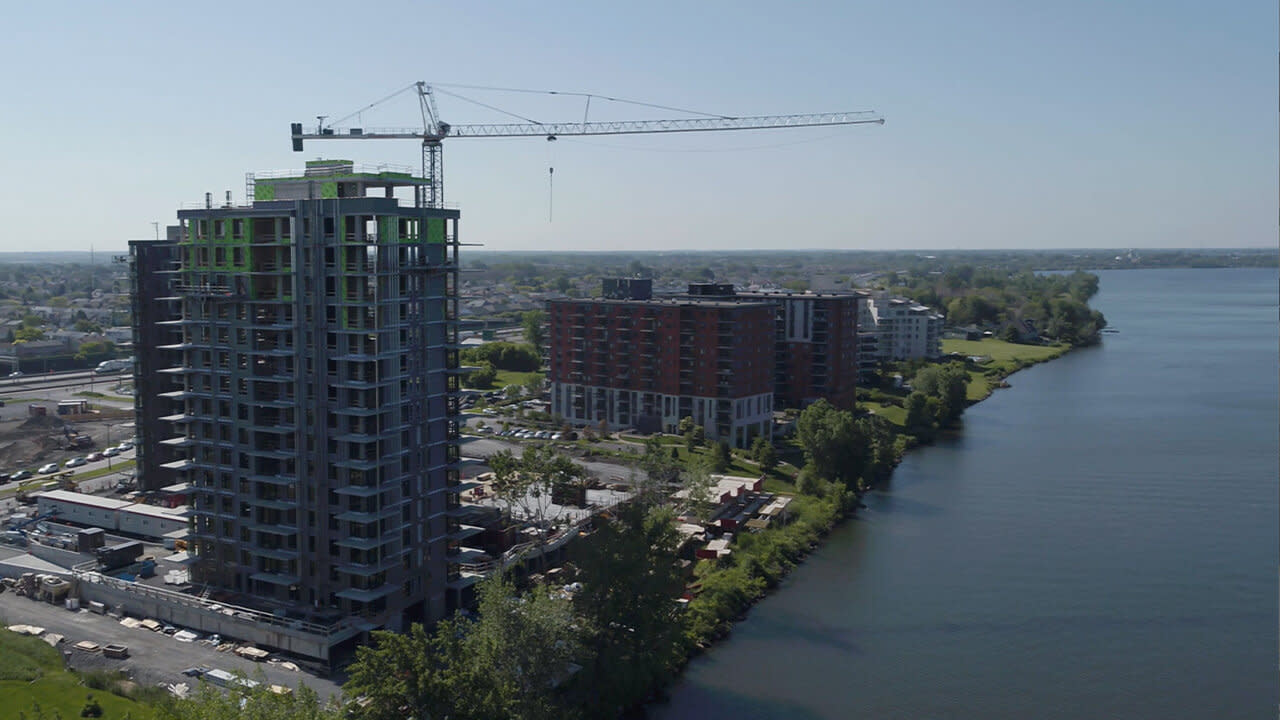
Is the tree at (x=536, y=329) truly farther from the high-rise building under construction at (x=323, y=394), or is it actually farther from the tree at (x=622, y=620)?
the tree at (x=622, y=620)

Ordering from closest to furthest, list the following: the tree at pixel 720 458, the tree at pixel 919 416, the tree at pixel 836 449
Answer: the tree at pixel 836 449 → the tree at pixel 720 458 → the tree at pixel 919 416

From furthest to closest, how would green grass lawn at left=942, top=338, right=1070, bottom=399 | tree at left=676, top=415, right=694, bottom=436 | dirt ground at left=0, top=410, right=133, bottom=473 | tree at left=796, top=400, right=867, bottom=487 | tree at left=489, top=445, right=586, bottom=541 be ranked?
green grass lawn at left=942, top=338, right=1070, bottom=399, tree at left=676, top=415, right=694, bottom=436, dirt ground at left=0, top=410, right=133, bottom=473, tree at left=796, top=400, right=867, bottom=487, tree at left=489, top=445, right=586, bottom=541

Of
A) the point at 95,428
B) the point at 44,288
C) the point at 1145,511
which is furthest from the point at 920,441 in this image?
the point at 44,288

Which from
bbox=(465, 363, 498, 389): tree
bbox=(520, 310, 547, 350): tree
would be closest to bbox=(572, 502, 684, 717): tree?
bbox=(465, 363, 498, 389): tree

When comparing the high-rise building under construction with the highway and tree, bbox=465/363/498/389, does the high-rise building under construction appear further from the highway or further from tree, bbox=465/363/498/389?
the highway

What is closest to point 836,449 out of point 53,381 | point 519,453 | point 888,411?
point 519,453

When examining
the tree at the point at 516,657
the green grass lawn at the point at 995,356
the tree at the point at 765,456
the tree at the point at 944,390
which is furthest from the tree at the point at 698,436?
the tree at the point at 516,657
